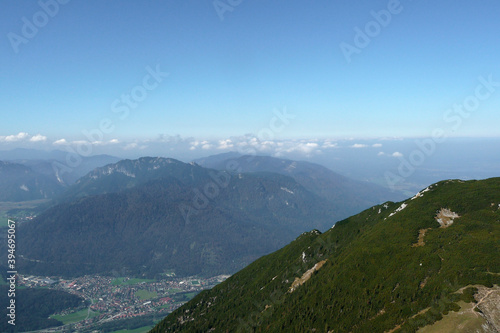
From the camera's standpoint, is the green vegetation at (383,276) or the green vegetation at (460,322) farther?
the green vegetation at (383,276)

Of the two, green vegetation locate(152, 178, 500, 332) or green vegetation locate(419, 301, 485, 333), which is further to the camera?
green vegetation locate(152, 178, 500, 332)

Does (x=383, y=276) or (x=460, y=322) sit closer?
(x=460, y=322)

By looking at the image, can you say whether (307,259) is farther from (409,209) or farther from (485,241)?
(485,241)

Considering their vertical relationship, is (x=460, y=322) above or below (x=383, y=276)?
above

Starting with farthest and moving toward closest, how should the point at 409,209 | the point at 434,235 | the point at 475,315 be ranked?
the point at 409,209 → the point at 434,235 → the point at 475,315

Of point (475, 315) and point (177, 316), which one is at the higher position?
point (475, 315)

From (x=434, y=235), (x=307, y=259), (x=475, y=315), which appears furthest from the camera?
(x=307, y=259)

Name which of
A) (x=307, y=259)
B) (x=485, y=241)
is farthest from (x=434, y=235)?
(x=307, y=259)

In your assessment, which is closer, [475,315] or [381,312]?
[475,315]
